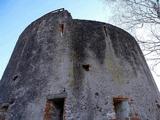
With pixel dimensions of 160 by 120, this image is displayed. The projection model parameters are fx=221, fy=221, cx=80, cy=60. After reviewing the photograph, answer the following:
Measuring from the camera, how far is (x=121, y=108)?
20.8ft

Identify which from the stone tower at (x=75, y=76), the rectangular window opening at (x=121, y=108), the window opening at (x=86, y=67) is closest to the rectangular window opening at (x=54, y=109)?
the stone tower at (x=75, y=76)

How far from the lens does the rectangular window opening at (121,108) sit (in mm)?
6195

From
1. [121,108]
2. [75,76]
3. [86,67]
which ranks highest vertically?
[86,67]

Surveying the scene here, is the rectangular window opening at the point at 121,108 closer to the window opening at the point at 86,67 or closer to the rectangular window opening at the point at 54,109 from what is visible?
the window opening at the point at 86,67

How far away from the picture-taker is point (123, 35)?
27.8ft

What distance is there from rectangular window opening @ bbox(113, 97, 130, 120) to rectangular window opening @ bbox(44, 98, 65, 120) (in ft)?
5.01

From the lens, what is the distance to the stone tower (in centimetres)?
600

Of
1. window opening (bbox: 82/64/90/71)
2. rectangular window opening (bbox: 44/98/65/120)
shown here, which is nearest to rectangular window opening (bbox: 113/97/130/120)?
window opening (bbox: 82/64/90/71)

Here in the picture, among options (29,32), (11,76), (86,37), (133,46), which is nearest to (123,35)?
(133,46)

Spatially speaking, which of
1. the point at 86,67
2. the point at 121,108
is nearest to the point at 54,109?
the point at 86,67

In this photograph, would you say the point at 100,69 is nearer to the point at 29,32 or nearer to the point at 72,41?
the point at 72,41

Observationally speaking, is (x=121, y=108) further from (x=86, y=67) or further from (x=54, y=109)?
(x=54, y=109)

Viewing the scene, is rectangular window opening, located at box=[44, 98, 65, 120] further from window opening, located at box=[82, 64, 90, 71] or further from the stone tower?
window opening, located at box=[82, 64, 90, 71]

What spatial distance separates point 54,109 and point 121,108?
6.27ft
